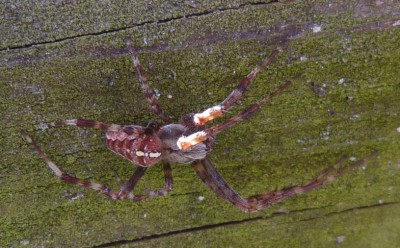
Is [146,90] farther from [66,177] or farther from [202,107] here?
[66,177]

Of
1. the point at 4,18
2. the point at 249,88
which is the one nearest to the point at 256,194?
the point at 249,88

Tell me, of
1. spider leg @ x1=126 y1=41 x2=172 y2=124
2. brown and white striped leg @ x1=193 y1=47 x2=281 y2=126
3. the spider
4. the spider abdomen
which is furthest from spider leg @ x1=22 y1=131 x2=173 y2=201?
brown and white striped leg @ x1=193 y1=47 x2=281 y2=126

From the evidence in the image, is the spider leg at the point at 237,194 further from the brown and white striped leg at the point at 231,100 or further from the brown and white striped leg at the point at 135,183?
the brown and white striped leg at the point at 231,100

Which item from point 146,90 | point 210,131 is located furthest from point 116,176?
point 210,131

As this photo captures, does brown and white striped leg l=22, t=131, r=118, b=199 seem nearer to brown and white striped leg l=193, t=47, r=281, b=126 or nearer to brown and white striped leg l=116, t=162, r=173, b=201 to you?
brown and white striped leg l=116, t=162, r=173, b=201

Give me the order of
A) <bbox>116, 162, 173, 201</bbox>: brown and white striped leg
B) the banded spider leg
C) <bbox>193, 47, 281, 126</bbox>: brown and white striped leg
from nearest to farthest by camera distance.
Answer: <bbox>193, 47, 281, 126</bbox>: brown and white striped leg < the banded spider leg < <bbox>116, 162, 173, 201</bbox>: brown and white striped leg

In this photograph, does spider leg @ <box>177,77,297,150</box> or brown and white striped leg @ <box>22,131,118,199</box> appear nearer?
spider leg @ <box>177,77,297,150</box>

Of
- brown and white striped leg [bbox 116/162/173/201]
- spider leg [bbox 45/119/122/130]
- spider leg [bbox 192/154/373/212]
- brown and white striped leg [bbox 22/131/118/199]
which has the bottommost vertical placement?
spider leg [bbox 192/154/373/212]
